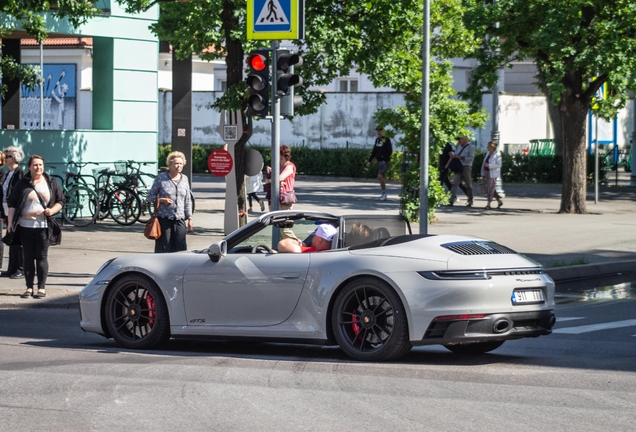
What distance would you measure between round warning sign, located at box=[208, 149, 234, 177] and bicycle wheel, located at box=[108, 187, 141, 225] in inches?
177

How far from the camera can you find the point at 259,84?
14391mm

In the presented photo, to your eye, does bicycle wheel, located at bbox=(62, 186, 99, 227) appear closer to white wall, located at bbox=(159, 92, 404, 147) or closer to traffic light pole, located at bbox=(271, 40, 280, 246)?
traffic light pole, located at bbox=(271, 40, 280, 246)

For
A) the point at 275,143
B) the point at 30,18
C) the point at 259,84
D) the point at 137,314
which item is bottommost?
the point at 137,314

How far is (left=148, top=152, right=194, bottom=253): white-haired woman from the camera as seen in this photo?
1416 centimetres

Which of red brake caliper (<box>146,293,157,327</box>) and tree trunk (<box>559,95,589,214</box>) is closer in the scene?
red brake caliper (<box>146,293,157,327</box>)

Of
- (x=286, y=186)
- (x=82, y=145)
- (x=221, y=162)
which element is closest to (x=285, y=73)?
(x=286, y=186)

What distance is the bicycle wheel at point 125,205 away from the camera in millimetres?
23328

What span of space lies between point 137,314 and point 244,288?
4.00 ft

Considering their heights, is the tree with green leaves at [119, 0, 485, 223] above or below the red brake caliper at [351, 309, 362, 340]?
above

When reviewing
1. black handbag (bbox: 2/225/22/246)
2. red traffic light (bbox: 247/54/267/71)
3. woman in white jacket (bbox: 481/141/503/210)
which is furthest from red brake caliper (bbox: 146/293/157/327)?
woman in white jacket (bbox: 481/141/503/210)

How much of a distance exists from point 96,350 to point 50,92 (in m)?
38.8

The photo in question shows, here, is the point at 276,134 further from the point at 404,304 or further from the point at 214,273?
the point at 404,304

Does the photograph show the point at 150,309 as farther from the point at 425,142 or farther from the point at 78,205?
the point at 78,205

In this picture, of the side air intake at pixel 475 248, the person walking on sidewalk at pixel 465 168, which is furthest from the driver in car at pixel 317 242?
the person walking on sidewalk at pixel 465 168
